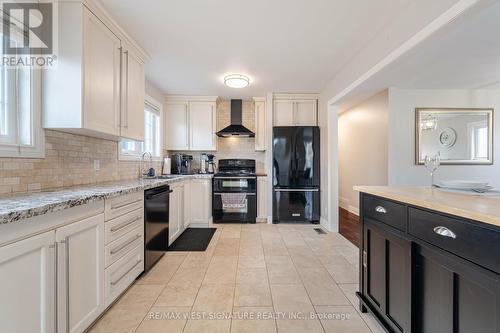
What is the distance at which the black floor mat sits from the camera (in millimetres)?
3008

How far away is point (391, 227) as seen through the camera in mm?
1365

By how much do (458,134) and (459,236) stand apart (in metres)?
4.15

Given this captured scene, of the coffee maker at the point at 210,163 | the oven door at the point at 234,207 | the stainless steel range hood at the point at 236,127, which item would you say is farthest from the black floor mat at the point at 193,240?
the stainless steel range hood at the point at 236,127

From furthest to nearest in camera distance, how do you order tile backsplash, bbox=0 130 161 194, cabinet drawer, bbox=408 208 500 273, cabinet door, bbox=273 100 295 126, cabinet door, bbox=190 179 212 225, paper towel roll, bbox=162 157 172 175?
cabinet door, bbox=273 100 295 126, paper towel roll, bbox=162 157 172 175, cabinet door, bbox=190 179 212 225, tile backsplash, bbox=0 130 161 194, cabinet drawer, bbox=408 208 500 273

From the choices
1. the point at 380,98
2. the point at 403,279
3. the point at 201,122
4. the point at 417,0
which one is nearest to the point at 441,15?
the point at 417,0

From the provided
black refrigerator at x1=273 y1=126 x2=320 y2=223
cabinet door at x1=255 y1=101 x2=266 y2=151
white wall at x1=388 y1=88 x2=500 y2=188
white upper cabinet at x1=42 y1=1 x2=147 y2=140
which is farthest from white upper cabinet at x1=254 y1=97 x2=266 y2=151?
white upper cabinet at x1=42 y1=1 x2=147 y2=140

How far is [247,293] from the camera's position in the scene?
195 centimetres

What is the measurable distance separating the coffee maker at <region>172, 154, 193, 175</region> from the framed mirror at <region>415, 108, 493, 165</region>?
4.18 metres

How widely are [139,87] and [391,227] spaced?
9.28 ft

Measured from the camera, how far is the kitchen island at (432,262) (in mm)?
824

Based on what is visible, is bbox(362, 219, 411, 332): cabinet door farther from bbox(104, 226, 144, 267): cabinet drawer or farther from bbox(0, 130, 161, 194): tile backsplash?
bbox(0, 130, 161, 194): tile backsplash

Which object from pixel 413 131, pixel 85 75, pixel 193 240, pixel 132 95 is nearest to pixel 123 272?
pixel 193 240

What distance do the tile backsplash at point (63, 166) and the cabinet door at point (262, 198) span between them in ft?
7.87

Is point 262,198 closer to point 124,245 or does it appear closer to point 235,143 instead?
point 235,143
